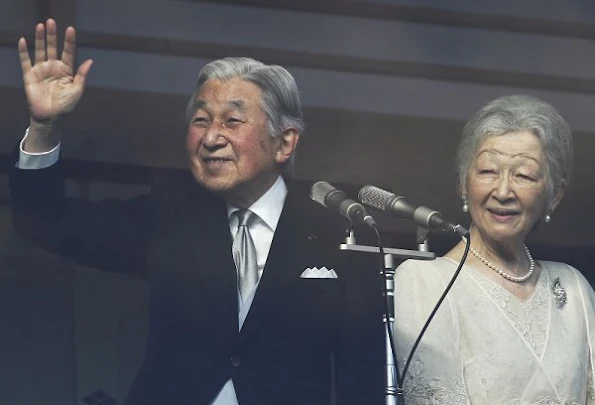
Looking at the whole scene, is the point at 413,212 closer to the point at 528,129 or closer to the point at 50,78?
the point at 528,129

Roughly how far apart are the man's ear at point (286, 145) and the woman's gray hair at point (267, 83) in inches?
0.6

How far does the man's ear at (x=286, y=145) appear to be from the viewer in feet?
14.4

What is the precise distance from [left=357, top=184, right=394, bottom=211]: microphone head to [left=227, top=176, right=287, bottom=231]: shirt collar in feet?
1.99

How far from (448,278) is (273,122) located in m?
0.64

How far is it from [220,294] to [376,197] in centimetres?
69

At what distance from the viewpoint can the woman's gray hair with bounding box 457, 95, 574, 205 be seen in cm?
448

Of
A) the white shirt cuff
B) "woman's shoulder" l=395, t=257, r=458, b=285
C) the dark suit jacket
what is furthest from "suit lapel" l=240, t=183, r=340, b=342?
the white shirt cuff

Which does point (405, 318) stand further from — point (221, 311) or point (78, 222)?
point (78, 222)

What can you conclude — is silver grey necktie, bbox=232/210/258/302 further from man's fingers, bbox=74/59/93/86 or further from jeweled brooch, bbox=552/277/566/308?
jeweled brooch, bbox=552/277/566/308

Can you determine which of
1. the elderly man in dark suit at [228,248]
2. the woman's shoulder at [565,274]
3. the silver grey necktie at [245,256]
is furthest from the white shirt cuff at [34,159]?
the woman's shoulder at [565,274]

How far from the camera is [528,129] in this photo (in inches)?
176

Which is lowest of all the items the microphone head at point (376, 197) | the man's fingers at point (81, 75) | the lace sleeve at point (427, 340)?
A: the lace sleeve at point (427, 340)

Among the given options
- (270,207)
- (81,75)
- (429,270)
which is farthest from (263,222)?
(81,75)

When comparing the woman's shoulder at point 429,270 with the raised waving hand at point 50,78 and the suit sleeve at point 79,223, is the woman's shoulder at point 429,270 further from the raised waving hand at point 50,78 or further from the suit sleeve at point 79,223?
the raised waving hand at point 50,78
